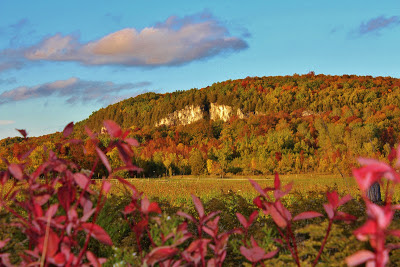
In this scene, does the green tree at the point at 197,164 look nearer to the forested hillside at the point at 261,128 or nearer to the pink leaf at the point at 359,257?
the forested hillside at the point at 261,128

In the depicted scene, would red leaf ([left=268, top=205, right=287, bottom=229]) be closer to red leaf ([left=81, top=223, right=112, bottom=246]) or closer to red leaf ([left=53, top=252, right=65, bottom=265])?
red leaf ([left=81, top=223, right=112, bottom=246])

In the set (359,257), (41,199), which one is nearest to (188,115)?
(41,199)

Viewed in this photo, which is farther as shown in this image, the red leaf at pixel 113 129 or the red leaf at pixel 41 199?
the red leaf at pixel 41 199

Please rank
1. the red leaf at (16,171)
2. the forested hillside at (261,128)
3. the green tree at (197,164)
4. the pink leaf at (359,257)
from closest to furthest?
1. the pink leaf at (359,257)
2. the red leaf at (16,171)
3. the forested hillside at (261,128)
4. the green tree at (197,164)

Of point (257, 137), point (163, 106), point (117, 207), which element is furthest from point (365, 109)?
point (117, 207)

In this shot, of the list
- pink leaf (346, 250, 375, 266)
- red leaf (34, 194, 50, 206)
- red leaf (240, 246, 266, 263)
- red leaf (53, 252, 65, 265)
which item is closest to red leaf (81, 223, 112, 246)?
red leaf (53, 252, 65, 265)

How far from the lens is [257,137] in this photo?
49906mm

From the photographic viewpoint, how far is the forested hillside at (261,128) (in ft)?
128

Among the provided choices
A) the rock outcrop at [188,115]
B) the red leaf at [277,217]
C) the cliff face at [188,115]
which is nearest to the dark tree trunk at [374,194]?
the red leaf at [277,217]

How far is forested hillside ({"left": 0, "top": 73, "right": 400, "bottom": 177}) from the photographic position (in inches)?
1540

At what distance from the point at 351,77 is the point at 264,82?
19.1 m

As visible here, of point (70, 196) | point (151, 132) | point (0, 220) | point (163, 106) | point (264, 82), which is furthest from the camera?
point (163, 106)

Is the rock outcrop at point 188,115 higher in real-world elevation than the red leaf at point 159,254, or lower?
higher

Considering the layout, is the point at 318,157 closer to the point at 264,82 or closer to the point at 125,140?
the point at 125,140
